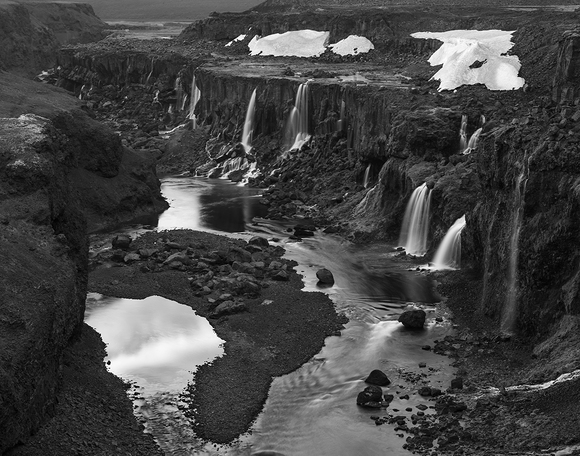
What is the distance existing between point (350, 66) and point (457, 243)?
5004cm

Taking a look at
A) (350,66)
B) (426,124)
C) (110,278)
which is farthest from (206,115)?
(110,278)

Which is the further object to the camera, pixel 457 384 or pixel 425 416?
pixel 457 384

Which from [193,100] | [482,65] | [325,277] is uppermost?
[482,65]

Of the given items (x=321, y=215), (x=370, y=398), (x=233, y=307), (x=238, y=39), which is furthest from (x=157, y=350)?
(x=238, y=39)

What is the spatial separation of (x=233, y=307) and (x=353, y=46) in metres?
67.4

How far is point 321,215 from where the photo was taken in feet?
245

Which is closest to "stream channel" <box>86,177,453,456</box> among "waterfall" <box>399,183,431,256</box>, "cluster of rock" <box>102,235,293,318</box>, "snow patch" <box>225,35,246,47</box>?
"waterfall" <box>399,183,431,256</box>

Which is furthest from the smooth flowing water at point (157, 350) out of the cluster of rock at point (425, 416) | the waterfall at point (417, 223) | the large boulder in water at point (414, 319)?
the waterfall at point (417, 223)

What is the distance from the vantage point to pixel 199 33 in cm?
14475

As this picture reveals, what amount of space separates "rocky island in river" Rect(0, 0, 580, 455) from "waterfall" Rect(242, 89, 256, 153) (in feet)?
1.08

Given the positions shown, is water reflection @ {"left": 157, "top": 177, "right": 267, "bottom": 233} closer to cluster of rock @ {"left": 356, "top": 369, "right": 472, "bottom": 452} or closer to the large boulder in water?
the large boulder in water

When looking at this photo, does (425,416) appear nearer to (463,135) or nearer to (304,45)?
(463,135)

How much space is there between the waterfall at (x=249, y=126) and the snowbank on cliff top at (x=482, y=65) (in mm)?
20234

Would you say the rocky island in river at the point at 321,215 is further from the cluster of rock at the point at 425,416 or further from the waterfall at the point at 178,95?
the waterfall at the point at 178,95
